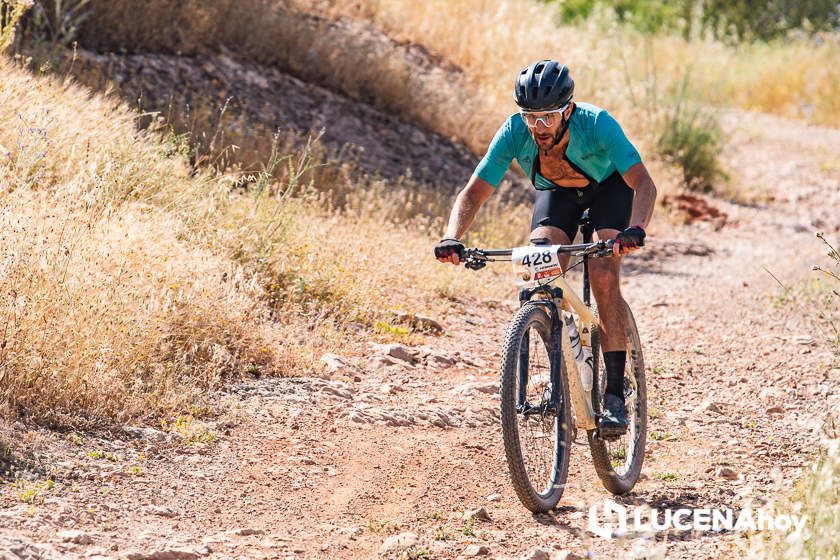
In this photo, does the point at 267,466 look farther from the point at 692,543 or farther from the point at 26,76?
the point at 26,76

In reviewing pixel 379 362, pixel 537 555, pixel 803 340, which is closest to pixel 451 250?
pixel 537 555

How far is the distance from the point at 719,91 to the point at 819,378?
461 inches

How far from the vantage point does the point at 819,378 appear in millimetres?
7012

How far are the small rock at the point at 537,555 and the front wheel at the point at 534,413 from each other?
33 centimetres

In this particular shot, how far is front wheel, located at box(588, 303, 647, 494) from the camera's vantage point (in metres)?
4.90

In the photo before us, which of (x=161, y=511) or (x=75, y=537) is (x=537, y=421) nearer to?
(x=161, y=511)

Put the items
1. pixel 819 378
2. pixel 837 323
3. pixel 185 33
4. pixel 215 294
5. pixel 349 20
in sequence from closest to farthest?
pixel 215 294 < pixel 819 378 < pixel 837 323 < pixel 185 33 < pixel 349 20

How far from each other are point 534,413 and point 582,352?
0.50 metres

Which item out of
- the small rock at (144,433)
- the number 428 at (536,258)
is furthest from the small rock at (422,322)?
the number 428 at (536,258)

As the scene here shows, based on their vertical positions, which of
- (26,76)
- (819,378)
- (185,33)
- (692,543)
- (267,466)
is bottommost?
(267,466)

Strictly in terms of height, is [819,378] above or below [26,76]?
→ below

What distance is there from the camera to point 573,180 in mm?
5070

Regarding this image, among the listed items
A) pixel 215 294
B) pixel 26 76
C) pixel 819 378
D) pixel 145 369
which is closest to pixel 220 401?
pixel 145 369

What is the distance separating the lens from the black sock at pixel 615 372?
16.1 feet
